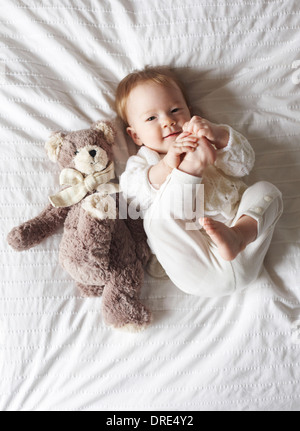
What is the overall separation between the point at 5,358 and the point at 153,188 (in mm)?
515

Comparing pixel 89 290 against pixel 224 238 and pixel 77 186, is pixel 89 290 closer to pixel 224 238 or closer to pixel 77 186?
pixel 77 186

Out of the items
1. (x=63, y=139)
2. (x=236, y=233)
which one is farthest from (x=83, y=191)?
(x=236, y=233)

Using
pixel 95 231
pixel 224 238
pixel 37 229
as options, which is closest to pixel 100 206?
pixel 95 231

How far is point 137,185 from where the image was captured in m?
0.96

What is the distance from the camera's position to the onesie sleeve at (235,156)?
95 centimetres

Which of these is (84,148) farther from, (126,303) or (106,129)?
(126,303)

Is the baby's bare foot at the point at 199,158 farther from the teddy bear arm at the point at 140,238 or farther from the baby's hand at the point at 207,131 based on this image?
the teddy bear arm at the point at 140,238

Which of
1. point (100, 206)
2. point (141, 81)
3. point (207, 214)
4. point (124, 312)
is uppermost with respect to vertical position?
point (141, 81)

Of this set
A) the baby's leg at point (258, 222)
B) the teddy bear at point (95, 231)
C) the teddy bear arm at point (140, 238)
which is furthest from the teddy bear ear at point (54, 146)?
the baby's leg at point (258, 222)

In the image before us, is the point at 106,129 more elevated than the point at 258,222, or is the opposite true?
the point at 106,129

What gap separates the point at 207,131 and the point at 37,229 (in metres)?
0.44

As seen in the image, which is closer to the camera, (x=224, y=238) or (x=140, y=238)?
(x=224, y=238)

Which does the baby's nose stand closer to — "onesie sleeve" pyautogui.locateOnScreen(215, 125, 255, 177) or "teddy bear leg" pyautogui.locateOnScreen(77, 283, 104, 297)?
"onesie sleeve" pyautogui.locateOnScreen(215, 125, 255, 177)

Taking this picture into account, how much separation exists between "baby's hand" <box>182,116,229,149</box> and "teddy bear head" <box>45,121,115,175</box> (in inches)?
7.1
